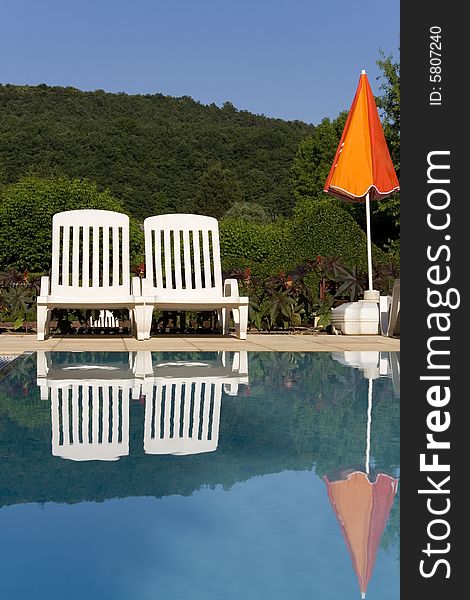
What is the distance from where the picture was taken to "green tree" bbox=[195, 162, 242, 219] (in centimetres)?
2998

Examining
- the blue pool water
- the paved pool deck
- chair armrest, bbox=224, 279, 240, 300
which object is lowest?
the blue pool water

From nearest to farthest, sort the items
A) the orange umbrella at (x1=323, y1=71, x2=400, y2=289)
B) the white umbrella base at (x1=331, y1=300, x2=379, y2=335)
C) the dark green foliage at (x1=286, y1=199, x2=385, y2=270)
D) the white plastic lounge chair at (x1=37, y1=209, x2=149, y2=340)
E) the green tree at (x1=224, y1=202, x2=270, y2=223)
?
the white plastic lounge chair at (x1=37, y1=209, x2=149, y2=340) → the orange umbrella at (x1=323, y1=71, x2=400, y2=289) → the white umbrella base at (x1=331, y1=300, x2=379, y2=335) → the dark green foliage at (x1=286, y1=199, x2=385, y2=270) → the green tree at (x1=224, y1=202, x2=270, y2=223)

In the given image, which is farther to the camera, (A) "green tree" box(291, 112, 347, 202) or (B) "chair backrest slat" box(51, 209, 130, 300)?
(A) "green tree" box(291, 112, 347, 202)

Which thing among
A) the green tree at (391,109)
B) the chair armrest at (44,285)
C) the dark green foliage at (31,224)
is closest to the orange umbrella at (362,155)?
the chair armrest at (44,285)

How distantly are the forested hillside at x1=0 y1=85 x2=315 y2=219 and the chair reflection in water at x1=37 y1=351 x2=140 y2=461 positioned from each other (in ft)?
72.3

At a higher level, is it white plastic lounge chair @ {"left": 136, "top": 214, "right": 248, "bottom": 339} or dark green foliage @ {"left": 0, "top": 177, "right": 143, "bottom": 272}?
dark green foliage @ {"left": 0, "top": 177, "right": 143, "bottom": 272}

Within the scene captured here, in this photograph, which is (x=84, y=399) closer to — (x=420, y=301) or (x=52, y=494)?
(x=52, y=494)

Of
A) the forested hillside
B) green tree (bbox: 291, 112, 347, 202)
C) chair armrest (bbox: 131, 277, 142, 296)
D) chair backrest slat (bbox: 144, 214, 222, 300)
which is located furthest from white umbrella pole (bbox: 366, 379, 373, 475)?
green tree (bbox: 291, 112, 347, 202)

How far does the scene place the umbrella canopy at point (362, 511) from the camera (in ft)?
4.82

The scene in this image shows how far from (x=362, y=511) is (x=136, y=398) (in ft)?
5.73

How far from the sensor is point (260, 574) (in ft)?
4.62

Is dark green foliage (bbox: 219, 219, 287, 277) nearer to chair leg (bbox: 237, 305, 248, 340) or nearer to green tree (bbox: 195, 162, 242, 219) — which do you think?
chair leg (bbox: 237, 305, 248, 340)

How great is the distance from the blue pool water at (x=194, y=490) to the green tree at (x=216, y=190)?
26554 mm

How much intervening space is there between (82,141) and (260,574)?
84.3 feet
